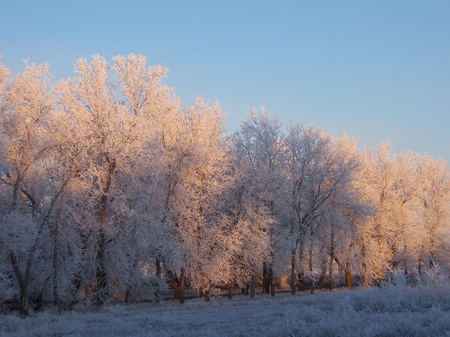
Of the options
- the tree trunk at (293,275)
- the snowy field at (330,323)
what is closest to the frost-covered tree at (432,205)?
the tree trunk at (293,275)

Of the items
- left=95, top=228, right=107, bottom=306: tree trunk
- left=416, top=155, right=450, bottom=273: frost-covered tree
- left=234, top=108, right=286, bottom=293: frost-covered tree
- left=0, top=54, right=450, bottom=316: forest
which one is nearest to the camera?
left=0, top=54, right=450, bottom=316: forest

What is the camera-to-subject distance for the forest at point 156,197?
14898mm

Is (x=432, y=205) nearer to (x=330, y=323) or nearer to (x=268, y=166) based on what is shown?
(x=268, y=166)

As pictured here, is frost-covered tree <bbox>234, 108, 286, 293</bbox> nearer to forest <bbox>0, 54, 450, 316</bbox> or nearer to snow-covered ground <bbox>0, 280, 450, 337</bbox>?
forest <bbox>0, 54, 450, 316</bbox>

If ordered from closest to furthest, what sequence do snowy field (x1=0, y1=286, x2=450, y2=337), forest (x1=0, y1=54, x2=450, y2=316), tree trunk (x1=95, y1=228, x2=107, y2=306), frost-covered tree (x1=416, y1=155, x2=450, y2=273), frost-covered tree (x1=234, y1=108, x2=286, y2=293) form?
1. snowy field (x1=0, y1=286, x2=450, y2=337)
2. forest (x1=0, y1=54, x2=450, y2=316)
3. tree trunk (x1=95, y1=228, x2=107, y2=306)
4. frost-covered tree (x1=234, y1=108, x2=286, y2=293)
5. frost-covered tree (x1=416, y1=155, x2=450, y2=273)

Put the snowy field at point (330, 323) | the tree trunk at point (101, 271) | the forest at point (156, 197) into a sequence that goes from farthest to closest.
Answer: the tree trunk at point (101, 271) < the forest at point (156, 197) < the snowy field at point (330, 323)

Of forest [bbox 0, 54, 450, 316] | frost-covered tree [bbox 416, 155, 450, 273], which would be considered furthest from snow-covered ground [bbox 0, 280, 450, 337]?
frost-covered tree [bbox 416, 155, 450, 273]

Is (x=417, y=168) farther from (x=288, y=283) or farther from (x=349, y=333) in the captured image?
(x=349, y=333)

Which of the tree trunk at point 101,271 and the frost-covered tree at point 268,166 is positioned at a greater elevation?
the frost-covered tree at point 268,166

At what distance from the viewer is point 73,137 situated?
54.5ft

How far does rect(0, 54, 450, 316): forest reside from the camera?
48.9ft

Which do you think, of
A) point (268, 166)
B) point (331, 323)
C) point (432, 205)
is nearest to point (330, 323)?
point (331, 323)

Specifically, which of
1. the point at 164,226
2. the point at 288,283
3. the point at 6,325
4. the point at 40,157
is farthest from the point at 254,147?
the point at 288,283

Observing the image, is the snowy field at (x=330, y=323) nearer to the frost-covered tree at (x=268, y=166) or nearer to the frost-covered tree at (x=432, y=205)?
the frost-covered tree at (x=268, y=166)
